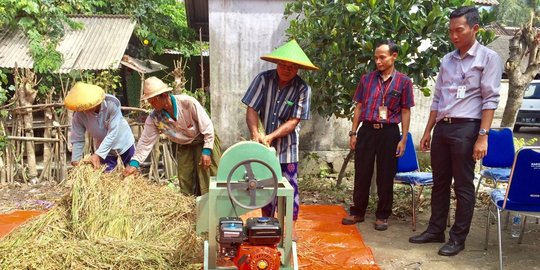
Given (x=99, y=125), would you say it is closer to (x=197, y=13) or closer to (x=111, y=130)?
(x=111, y=130)

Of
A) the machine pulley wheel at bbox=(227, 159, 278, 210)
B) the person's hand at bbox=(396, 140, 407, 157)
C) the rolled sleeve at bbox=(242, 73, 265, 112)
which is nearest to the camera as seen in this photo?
the machine pulley wheel at bbox=(227, 159, 278, 210)

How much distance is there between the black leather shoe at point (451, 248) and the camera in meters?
3.40

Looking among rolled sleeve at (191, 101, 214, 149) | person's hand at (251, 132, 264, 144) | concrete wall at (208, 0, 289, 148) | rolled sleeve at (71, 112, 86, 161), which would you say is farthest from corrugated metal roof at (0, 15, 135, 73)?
person's hand at (251, 132, 264, 144)

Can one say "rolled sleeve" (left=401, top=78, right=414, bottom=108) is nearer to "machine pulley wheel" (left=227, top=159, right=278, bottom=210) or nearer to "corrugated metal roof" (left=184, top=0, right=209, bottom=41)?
"machine pulley wheel" (left=227, top=159, right=278, bottom=210)

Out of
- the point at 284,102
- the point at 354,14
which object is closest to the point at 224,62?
the point at 354,14

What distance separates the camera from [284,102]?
3.46 meters

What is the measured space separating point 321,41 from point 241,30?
160cm

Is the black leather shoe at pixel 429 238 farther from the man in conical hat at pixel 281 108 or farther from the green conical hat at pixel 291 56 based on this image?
the green conical hat at pixel 291 56

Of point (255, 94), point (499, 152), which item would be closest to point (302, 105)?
point (255, 94)

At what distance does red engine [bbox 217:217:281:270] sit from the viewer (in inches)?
86.6

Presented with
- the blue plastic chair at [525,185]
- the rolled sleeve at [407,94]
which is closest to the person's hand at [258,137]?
the rolled sleeve at [407,94]

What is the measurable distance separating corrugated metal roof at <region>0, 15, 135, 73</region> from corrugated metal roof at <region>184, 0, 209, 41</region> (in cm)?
135

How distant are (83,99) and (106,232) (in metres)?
1.15

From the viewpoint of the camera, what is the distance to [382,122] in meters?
3.80
